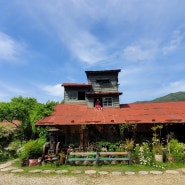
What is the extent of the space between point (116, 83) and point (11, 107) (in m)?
12.0

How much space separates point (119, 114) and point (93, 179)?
9613mm

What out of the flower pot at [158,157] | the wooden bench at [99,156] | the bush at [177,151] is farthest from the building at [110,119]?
the flower pot at [158,157]

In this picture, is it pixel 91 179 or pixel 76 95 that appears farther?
pixel 76 95

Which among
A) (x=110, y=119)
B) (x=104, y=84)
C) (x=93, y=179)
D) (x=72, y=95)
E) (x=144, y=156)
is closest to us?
(x=93, y=179)

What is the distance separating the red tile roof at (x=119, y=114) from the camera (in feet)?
55.4

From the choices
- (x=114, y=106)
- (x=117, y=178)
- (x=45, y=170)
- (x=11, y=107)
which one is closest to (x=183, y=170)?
(x=117, y=178)

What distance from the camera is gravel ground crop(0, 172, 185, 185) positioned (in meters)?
9.32

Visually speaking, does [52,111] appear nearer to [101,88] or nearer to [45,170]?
[101,88]

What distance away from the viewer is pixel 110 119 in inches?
685

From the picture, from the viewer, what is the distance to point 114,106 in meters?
21.7

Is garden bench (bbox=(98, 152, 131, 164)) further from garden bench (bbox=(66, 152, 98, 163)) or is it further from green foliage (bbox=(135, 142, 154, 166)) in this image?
green foliage (bbox=(135, 142, 154, 166))

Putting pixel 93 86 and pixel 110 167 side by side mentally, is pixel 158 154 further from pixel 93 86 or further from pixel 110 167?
pixel 93 86

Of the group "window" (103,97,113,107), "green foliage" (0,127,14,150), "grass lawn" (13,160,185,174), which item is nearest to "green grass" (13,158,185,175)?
"grass lawn" (13,160,185,174)

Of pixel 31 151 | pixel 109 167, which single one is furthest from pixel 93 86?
pixel 109 167
